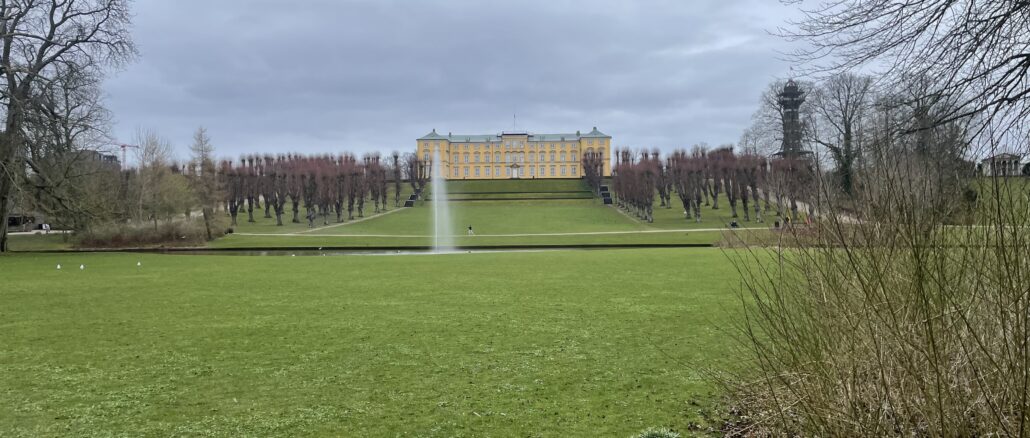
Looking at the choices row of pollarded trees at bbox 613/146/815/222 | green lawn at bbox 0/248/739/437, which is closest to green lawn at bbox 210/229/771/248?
row of pollarded trees at bbox 613/146/815/222

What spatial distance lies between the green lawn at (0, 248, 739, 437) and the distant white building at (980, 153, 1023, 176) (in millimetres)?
2764

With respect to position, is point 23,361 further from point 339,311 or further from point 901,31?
point 901,31

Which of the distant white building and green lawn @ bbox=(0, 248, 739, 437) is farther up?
the distant white building

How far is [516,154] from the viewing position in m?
130

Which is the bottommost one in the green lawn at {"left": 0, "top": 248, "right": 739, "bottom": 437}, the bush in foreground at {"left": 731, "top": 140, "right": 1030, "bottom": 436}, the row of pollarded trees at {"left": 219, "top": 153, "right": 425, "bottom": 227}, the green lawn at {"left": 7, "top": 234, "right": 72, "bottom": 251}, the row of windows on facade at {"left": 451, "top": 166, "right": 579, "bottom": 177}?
the green lawn at {"left": 0, "top": 248, "right": 739, "bottom": 437}

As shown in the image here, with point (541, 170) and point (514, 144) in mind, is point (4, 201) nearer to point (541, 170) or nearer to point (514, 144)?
point (514, 144)

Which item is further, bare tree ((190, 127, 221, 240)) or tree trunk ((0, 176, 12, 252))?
bare tree ((190, 127, 221, 240))

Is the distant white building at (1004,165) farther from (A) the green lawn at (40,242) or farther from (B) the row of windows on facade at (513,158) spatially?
(B) the row of windows on facade at (513,158)

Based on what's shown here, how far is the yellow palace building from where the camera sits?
12812 cm

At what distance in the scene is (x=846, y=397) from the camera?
3420mm

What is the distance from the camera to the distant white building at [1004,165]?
11.1 ft

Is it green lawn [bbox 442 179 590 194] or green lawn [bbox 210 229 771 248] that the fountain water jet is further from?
green lawn [bbox 442 179 590 194]

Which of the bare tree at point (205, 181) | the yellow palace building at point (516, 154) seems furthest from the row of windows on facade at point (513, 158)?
the bare tree at point (205, 181)

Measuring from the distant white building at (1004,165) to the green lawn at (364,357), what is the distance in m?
2.76
